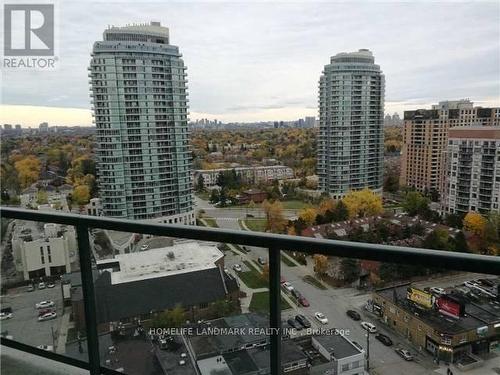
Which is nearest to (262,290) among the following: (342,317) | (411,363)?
(342,317)

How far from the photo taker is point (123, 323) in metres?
1.49

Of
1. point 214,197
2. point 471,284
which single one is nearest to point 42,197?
point 214,197

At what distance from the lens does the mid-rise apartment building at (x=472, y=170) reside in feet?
56.8

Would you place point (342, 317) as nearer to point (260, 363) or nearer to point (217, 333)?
point (260, 363)

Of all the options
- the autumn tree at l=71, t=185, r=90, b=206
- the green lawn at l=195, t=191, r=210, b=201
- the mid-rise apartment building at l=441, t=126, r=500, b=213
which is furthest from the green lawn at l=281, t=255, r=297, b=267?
the green lawn at l=195, t=191, r=210, b=201

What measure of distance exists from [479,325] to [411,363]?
22cm

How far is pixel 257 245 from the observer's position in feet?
3.68

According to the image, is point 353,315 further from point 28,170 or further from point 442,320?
point 28,170

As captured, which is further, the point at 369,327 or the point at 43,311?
the point at 43,311

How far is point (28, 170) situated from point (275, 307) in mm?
14001

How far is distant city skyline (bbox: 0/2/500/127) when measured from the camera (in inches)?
533

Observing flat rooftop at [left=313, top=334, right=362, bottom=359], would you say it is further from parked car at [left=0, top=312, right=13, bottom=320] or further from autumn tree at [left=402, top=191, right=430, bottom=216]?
autumn tree at [left=402, top=191, right=430, bottom=216]

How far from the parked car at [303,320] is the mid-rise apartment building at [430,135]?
23136 mm

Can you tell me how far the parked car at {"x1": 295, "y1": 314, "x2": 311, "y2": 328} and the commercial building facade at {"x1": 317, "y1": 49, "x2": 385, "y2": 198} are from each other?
24.1 m
